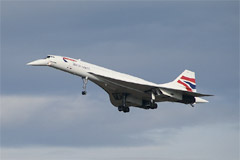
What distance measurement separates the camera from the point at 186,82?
64312 millimetres

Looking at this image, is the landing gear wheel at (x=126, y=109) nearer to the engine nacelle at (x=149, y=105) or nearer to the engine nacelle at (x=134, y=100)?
the engine nacelle at (x=134, y=100)

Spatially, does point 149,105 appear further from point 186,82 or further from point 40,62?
point 40,62

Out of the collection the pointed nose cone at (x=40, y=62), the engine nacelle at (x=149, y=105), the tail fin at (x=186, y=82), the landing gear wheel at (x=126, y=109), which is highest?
the tail fin at (x=186, y=82)

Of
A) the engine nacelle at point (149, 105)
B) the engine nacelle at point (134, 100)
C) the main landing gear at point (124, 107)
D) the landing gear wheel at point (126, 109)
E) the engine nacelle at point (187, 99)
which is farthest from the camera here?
the landing gear wheel at point (126, 109)

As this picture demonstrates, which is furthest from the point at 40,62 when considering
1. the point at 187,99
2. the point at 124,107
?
the point at 187,99

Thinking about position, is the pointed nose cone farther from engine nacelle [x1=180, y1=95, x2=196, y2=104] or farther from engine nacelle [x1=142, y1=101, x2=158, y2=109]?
engine nacelle [x1=180, y1=95, x2=196, y2=104]

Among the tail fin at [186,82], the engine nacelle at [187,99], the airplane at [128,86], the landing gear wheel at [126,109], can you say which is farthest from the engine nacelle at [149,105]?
the tail fin at [186,82]

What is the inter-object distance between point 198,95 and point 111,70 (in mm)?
8054

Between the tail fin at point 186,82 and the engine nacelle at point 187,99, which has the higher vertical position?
the tail fin at point 186,82

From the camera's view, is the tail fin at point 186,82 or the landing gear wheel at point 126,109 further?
the landing gear wheel at point 126,109

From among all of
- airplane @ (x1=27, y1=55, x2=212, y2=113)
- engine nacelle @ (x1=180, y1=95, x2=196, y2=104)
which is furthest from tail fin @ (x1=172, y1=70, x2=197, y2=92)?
engine nacelle @ (x1=180, y1=95, x2=196, y2=104)

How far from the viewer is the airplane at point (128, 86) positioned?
59.1 metres

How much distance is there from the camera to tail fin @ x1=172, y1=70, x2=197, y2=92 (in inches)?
2525

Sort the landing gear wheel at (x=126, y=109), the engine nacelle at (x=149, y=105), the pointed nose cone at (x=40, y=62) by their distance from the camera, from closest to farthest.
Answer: the pointed nose cone at (x=40, y=62) → the engine nacelle at (x=149, y=105) → the landing gear wheel at (x=126, y=109)
